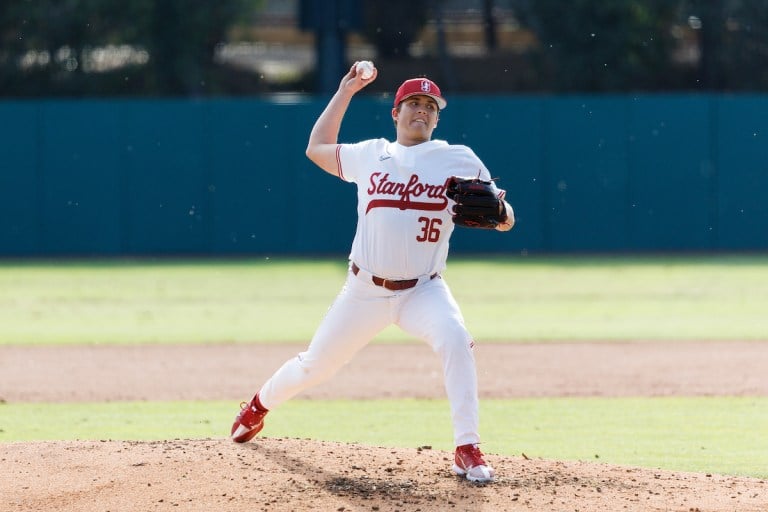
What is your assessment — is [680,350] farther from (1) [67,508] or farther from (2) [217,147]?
(2) [217,147]

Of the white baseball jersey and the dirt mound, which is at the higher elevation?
the white baseball jersey

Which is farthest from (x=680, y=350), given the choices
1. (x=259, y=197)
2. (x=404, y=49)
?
(x=404, y=49)

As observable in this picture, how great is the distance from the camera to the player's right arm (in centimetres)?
651

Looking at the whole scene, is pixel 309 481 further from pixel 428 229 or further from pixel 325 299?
pixel 325 299

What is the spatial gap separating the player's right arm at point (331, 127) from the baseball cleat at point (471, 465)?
1.62 metres

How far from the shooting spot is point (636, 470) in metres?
6.33

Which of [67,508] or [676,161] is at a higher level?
[676,161]

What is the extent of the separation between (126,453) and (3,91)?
21.5m

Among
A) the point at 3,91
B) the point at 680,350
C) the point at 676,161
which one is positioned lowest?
the point at 680,350

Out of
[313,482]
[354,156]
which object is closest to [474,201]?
[354,156]

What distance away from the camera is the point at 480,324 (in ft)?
43.7

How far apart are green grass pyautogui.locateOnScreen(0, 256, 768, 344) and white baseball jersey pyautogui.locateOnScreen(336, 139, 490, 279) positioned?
236 inches

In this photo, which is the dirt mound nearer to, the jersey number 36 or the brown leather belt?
the brown leather belt

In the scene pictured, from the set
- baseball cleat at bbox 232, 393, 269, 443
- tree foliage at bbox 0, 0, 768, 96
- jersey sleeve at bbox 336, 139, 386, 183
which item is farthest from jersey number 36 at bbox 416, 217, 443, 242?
tree foliage at bbox 0, 0, 768, 96
